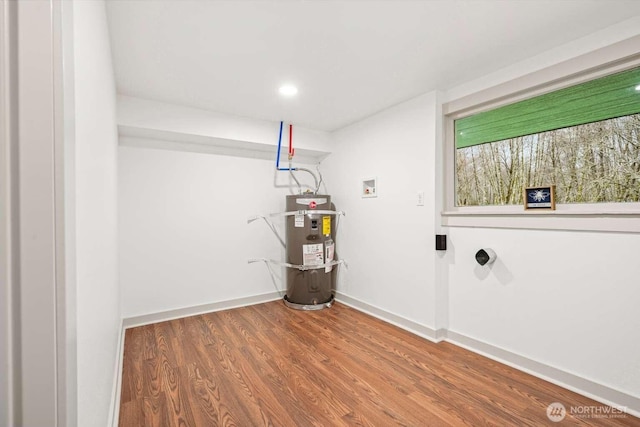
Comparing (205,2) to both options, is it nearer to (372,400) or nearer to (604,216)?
(372,400)

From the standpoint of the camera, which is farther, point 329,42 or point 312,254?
point 312,254

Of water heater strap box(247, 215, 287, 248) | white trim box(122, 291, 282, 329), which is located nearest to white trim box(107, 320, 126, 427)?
white trim box(122, 291, 282, 329)

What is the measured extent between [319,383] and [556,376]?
4.97 ft

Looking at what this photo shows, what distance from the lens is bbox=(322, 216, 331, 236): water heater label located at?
133 inches

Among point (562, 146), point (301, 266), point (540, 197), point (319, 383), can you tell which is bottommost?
point (319, 383)

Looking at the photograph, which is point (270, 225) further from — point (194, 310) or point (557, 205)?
point (557, 205)

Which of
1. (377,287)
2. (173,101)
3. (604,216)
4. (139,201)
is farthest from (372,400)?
(173,101)

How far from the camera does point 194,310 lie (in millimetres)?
3133

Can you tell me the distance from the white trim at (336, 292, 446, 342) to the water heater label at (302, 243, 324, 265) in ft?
1.96

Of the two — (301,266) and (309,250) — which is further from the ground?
(309,250)

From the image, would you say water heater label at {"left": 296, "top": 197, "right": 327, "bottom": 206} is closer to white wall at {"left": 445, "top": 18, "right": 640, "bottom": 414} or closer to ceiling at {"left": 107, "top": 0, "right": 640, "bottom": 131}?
ceiling at {"left": 107, "top": 0, "right": 640, "bottom": 131}

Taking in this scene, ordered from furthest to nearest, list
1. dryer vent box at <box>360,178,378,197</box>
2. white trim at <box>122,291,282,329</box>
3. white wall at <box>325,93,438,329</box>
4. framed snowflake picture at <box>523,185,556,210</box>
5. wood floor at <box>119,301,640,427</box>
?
dryer vent box at <box>360,178,378,197</box>
white trim at <box>122,291,282,329</box>
white wall at <box>325,93,438,329</box>
framed snowflake picture at <box>523,185,556,210</box>
wood floor at <box>119,301,640,427</box>

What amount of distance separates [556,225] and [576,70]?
0.95m

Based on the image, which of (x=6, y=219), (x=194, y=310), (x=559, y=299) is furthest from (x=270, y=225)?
(x=6, y=219)
